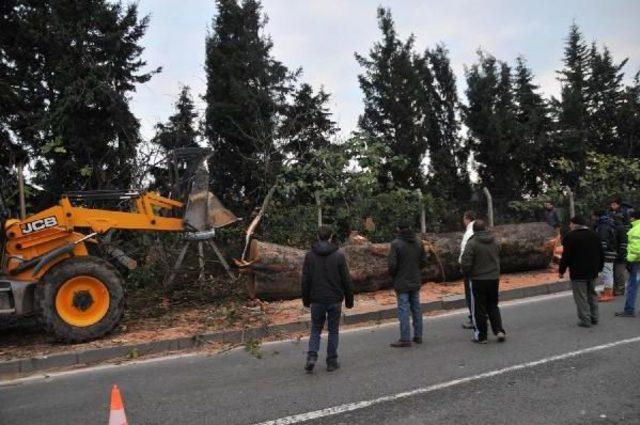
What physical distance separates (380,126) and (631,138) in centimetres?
1585

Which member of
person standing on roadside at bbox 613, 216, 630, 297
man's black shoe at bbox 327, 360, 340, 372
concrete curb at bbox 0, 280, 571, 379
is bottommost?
man's black shoe at bbox 327, 360, 340, 372

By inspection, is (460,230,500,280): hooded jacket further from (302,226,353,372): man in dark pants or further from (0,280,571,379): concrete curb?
(0,280,571,379): concrete curb

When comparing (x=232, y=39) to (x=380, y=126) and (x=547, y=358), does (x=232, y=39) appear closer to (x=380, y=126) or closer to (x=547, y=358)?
(x=380, y=126)

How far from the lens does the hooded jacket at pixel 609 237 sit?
10.5 meters

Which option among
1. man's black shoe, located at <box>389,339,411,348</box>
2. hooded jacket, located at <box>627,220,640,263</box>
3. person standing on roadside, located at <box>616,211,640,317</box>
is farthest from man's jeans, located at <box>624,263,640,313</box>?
man's black shoe, located at <box>389,339,411,348</box>

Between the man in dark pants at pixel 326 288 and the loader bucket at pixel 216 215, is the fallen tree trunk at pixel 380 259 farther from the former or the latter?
the man in dark pants at pixel 326 288

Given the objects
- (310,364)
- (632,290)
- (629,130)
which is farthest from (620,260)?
(629,130)

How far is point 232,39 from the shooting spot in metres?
17.6

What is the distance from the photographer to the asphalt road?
202 inches

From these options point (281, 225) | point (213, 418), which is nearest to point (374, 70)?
point (281, 225)

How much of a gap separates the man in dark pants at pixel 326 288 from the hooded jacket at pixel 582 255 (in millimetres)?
3873

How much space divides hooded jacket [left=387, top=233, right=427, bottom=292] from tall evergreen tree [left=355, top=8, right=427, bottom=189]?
10099 mm

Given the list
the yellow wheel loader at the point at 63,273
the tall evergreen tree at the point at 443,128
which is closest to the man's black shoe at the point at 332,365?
the yellow wheel loader at the point at 63,273

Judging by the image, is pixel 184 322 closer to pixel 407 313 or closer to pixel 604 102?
pixel 407 313
